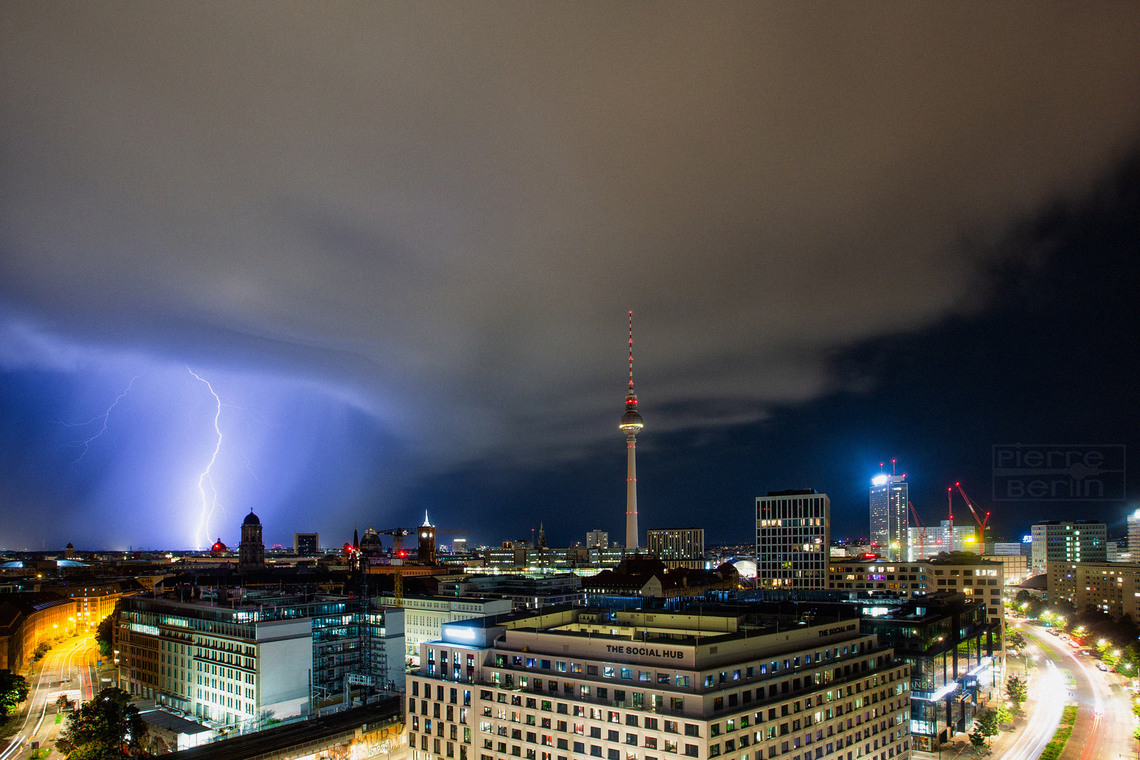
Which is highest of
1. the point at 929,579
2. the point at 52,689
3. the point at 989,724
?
the point at 929,579

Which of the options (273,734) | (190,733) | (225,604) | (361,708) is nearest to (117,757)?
(190,733)

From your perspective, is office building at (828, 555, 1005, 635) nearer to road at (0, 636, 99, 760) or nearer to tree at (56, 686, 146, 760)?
tree at (56, 686, 146, 760)

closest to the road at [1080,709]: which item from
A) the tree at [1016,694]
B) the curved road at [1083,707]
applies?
the curved road at [1083,707]

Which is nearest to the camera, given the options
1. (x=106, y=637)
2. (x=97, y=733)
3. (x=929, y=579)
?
(x=97, y=733)

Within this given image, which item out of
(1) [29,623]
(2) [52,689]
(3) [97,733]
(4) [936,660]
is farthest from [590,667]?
(1) [29,623]

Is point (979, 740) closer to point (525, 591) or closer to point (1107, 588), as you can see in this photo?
point (525, 591)

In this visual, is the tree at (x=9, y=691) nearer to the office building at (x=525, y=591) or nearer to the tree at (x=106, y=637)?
the tree at (x=106, y=637)

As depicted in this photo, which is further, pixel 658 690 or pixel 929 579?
pixel 929 579

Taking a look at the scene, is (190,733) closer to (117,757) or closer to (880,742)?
(117,757)
